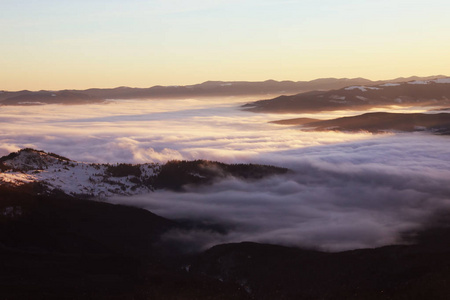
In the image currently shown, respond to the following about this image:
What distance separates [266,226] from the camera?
14450 cm

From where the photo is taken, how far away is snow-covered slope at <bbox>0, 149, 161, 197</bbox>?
455 feet

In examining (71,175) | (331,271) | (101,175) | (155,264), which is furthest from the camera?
(101,175)

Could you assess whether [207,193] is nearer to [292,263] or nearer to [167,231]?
[167,231]

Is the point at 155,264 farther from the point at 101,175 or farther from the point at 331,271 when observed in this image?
the point at 101,175

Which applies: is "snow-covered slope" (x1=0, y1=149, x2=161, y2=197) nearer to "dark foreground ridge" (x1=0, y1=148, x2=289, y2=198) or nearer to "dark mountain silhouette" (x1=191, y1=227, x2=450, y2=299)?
"dark foreground ridge" (x1=0, y1=148, x2=289, y2=198)

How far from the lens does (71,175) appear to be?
491 feet

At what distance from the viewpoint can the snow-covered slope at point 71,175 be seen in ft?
455

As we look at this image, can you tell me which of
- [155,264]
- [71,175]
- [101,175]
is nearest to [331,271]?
[155,264]

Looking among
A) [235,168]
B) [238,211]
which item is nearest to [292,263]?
[238,211]

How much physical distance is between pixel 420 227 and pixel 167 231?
63332 millimetres

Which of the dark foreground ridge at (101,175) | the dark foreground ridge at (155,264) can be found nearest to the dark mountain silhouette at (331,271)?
the dark foreground ridge at (155,264)

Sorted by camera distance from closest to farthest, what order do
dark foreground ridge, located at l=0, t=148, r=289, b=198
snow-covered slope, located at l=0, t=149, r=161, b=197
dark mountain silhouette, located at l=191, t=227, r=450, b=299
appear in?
dark mountain silhouette, located at l=191, t=227, r=450, b=299 < snow-covered slope, located at l=0, t=149, r=161, b=197 < dark foreground ridge, located at l=0, t=148, r=289, b=198

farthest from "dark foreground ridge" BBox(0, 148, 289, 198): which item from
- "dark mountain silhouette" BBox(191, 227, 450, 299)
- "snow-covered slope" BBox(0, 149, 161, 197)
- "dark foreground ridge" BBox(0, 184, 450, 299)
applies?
"dark mountain silhouette" BBox(191, 227, 450, 299)

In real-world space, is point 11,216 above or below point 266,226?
above
